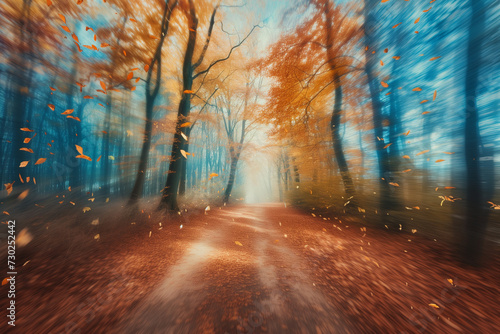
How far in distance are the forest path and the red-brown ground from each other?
13 millimetres

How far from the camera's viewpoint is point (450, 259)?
331 cm

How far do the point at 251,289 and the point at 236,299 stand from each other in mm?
310

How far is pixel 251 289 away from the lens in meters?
2.38

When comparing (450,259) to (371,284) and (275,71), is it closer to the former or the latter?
(371,284)

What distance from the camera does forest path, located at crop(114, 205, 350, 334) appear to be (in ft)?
5.75

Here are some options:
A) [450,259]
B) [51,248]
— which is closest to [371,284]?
[450,259]

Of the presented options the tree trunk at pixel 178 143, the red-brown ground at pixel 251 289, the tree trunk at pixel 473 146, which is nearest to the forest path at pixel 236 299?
the red-brown ground at pixel 251 289

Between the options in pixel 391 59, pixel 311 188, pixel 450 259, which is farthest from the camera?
pixel 311 188

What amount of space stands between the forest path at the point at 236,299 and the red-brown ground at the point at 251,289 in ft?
0.04

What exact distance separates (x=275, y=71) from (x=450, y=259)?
8093 millimetres

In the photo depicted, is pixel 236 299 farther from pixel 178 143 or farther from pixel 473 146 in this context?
pixel 178 143

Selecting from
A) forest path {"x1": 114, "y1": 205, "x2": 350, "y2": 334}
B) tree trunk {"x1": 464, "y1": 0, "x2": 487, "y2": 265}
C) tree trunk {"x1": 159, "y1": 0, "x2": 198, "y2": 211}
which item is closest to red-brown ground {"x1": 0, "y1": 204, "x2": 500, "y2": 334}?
forest path {"x1": 114, "y1": 205, "x2": 350, "y2": 334}

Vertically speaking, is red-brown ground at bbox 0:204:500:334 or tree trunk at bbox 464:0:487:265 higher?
tree trunk at bbox 464:0:487:265

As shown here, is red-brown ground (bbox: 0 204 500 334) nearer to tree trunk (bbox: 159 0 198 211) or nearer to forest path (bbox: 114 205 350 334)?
forest path (bbox: 114 205 350 334)
